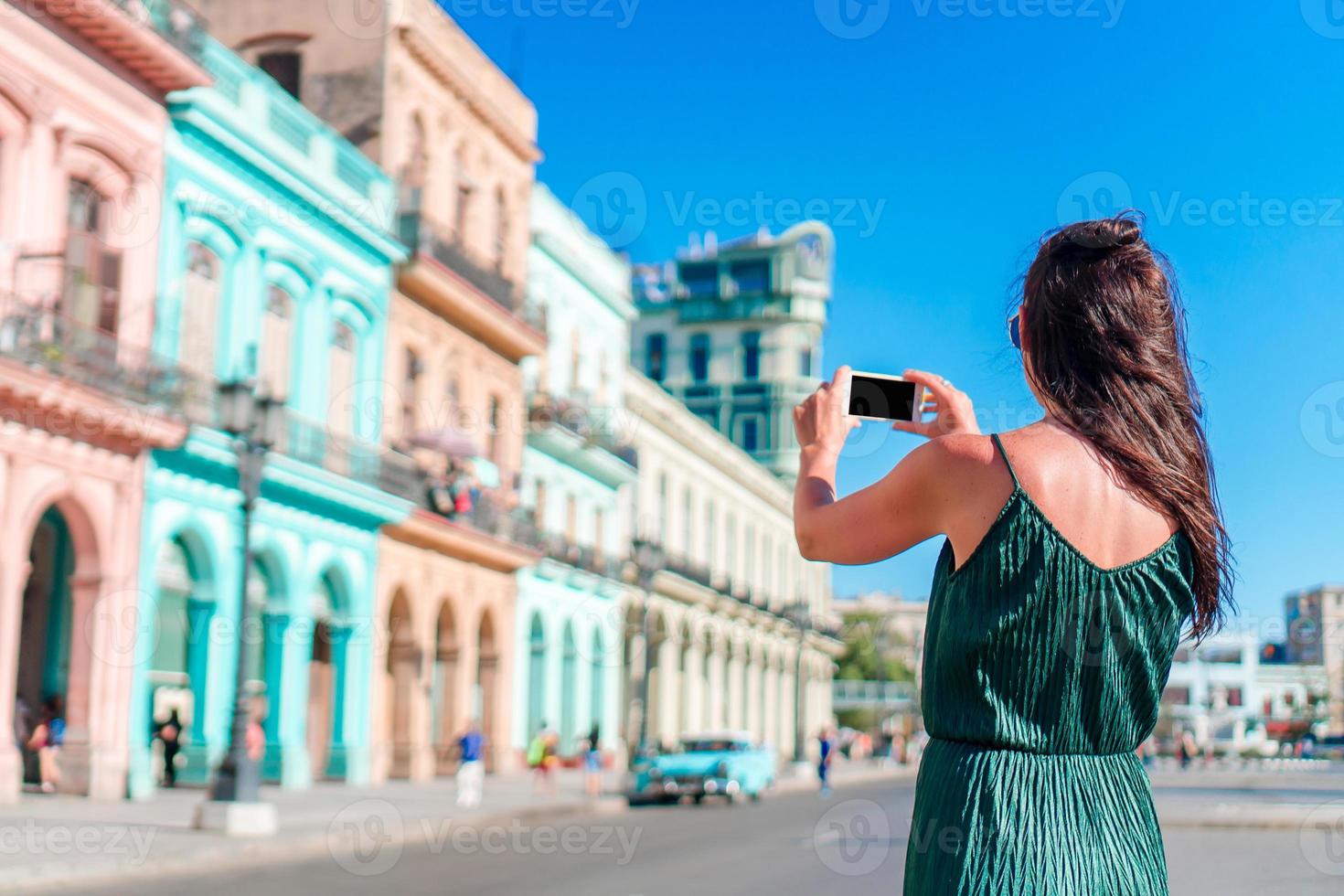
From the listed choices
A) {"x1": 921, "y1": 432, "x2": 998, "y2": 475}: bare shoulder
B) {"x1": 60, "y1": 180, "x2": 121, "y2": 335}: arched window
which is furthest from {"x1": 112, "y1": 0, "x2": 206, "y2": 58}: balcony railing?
{"x1": 921, "y1": 432, "x2": 998, "y2": 475}: bare shoulder

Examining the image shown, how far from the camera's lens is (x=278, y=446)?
85.4 ft

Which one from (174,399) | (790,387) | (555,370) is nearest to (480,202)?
(555,370)

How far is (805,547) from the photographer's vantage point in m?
2.32

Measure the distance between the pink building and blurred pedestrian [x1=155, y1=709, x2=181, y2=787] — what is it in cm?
287

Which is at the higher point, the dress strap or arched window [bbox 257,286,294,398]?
arched window [bbox 257,286,294,398]

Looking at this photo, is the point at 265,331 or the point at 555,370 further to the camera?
the point at 555,370

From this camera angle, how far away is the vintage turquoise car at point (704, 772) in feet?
96.6

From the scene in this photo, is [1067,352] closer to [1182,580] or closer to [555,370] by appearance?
[1182,580]

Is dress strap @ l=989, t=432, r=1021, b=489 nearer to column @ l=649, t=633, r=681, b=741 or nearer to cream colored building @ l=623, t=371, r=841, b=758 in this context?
cream colored building @ l=623, t=371, r=841, b=758

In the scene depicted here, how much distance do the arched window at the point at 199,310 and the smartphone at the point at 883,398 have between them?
72.2 ft

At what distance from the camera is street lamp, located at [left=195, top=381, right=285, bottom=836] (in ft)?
55.5

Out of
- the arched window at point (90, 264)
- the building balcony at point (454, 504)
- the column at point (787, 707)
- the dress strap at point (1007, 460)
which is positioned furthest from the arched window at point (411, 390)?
the column at point (787, 707)

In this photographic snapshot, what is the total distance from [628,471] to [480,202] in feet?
39.0

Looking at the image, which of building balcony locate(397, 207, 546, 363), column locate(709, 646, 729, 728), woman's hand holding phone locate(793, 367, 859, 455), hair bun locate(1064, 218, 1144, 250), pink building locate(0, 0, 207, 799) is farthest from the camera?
column locate(709, 646, 729, 728)
